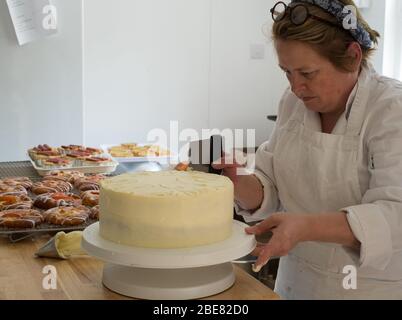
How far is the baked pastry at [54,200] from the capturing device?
190 cm

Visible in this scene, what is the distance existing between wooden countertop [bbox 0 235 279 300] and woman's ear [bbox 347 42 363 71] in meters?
0.54

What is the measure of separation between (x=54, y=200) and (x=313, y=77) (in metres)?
0.89

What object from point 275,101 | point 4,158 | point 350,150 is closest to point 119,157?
point 4,158

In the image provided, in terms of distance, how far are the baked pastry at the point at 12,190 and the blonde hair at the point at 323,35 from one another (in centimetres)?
101

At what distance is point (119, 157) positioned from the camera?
2.81 metres

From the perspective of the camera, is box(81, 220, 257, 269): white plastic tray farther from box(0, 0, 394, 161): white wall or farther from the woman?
box(0, 0, 394, 161): white wall

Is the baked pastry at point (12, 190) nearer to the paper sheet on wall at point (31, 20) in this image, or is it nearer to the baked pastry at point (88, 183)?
the baked pastry at point (88, 183)

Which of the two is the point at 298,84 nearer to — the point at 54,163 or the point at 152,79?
the point at 54,163

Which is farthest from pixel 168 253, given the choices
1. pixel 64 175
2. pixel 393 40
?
pixel 393 40

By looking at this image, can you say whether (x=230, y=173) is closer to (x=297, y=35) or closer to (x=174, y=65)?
(x=297, y=35)

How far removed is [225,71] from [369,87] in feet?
9.81

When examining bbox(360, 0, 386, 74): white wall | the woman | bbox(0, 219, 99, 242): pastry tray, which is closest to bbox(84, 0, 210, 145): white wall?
bbox(360, 0, 386, 74): white wall

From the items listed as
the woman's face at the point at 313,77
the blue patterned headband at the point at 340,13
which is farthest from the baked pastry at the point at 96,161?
the blue patterned headband at the point at 340,13

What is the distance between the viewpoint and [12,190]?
79.7 inches
